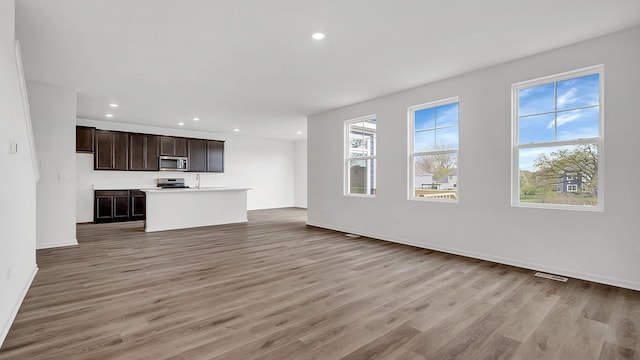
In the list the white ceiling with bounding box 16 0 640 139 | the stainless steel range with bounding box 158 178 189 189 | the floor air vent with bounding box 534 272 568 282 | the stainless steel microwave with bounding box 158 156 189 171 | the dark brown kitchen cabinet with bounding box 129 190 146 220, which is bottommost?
the floor air vent with bounding box 534 272 568 282

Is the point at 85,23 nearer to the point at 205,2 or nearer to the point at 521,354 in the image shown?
the point at 205,2

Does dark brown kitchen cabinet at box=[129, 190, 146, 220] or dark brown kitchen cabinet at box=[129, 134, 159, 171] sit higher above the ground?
dark brown kitchen cabinet at box=[129, 134, 159, 171]

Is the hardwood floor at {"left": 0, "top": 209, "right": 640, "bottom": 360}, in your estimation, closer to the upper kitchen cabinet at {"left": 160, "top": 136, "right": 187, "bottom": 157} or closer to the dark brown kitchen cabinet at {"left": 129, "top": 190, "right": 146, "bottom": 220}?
the dark brown kitchen cabinet at {"left": 129, "top": 190, "right": 146, "bottom": 220}

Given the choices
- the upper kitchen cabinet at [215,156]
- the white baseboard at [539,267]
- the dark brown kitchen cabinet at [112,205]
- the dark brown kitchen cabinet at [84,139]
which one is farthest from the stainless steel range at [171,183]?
the white baseboard at [539,267]

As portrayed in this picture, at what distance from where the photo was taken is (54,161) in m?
4.98

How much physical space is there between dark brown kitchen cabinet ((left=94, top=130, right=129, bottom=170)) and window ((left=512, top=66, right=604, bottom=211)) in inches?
342

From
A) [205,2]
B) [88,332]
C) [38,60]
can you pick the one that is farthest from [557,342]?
[38,60]

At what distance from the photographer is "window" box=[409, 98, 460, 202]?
481 cm

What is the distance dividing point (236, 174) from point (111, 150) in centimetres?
364

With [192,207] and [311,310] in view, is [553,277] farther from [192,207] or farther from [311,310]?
[192,207]

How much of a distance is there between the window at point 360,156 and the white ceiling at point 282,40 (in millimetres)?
952

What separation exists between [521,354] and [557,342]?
383 mm

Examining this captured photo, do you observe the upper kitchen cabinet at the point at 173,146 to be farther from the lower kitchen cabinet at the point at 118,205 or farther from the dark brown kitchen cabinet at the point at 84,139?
the dark brown kitchen cabinet at the point at 84,139

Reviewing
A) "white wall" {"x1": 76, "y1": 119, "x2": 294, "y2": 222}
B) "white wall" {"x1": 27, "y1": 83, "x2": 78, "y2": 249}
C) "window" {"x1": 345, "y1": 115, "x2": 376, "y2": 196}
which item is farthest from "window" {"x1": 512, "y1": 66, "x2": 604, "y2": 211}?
"white wall" {"x1": 76, "y1": 119, "x2": 294, "y2": 222}
